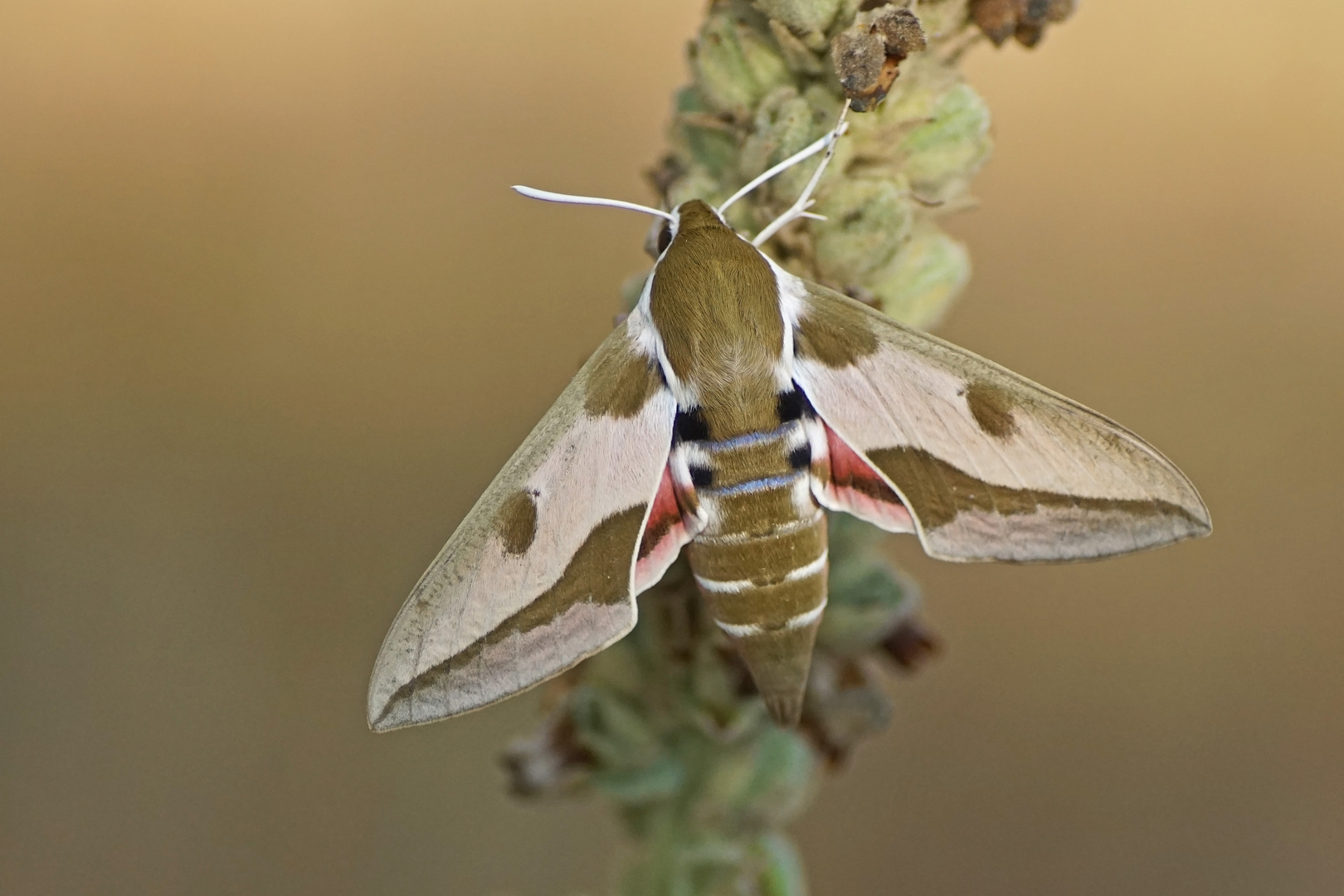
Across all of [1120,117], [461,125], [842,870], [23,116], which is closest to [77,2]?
[23,116]

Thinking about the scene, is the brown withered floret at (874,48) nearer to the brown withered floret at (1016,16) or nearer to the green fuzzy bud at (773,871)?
the brown withered floret at (1016,16)

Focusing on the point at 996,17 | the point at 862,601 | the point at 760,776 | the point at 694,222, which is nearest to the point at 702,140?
the point at 694,222

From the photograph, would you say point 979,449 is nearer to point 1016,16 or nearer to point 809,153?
point 809,153

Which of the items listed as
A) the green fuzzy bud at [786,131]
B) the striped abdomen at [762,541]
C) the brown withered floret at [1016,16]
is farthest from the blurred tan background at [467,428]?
the green fuzzy bud at [786,131]

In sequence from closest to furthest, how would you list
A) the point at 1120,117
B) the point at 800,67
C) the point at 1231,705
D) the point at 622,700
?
1. the point at 800,67
2. the point at 622,700
3. the point at 1231,705
4. the point at 1120,117

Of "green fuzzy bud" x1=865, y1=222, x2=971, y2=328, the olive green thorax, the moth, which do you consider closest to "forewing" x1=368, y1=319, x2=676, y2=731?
the moth

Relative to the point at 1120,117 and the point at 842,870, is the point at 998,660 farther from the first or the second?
the point at 1120,117
